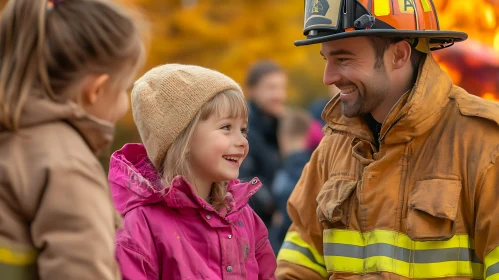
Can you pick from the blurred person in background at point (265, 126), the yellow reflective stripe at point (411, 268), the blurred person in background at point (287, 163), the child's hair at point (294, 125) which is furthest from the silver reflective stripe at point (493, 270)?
the child's hair at point (294, 125)

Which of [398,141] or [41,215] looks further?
[398,141]

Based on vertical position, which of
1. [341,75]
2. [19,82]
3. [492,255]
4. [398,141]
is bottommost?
[492,255]

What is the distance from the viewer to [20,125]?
2547mm

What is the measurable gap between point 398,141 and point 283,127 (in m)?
4.34

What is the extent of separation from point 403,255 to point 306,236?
686 mm

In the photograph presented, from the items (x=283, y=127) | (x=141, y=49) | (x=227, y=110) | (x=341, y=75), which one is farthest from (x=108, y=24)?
(x=283, y=127)

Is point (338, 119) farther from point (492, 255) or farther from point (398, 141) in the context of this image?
point (492, 255)

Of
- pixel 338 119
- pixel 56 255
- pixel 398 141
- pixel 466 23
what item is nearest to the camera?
pixel 56 255

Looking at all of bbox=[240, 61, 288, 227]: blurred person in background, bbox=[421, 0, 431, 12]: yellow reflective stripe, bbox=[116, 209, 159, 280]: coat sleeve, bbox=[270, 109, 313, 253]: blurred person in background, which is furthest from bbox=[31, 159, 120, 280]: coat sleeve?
bbox=[240, 61, 288, 227]: blurred person in background

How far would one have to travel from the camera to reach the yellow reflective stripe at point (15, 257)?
2520 mm

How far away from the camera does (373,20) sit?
3.78 meters

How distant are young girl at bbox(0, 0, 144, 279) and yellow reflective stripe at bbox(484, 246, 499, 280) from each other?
1621 millimetres

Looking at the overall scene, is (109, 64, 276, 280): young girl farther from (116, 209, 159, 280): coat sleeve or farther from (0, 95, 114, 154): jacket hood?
(0, 95, 114, 154): jacket hood

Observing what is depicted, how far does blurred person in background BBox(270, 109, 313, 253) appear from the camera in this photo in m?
7.30
